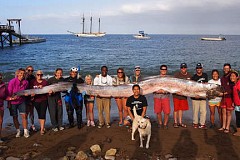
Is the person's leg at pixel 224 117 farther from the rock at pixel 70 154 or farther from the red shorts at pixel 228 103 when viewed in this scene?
the rock at pixel 70 154

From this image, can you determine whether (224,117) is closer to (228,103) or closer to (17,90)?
(228,103)

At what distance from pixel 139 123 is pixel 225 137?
2.57 metres

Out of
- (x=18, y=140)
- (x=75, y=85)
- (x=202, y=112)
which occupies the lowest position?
(x=18, y=140)

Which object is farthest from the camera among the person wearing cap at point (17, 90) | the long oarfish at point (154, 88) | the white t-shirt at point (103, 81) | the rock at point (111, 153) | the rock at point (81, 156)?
the white t-shirt at point (103, 81)

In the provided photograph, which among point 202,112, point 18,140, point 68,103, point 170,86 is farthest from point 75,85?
point 202,112

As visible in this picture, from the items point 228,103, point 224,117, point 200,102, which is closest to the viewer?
point 228,103

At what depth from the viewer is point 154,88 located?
24.3 feet

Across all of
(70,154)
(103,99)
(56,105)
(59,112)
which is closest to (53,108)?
(56,105)

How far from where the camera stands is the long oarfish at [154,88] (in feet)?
23.4

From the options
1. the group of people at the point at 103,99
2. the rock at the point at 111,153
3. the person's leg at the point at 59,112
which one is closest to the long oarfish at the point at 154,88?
the group of people at the point at 103,99

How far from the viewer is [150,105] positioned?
35.2ft

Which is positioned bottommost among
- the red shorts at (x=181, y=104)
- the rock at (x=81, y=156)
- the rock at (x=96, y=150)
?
the rock at (x=96, y=150)

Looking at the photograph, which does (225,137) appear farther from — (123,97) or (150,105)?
(150,105)

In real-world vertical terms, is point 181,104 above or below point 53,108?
above
